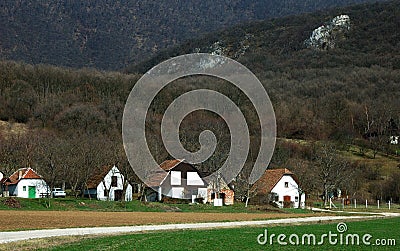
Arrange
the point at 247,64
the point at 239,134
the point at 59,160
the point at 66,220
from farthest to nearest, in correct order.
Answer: the point at 247,64
the point at 239,134
the point at 59,160
the point at 66,220

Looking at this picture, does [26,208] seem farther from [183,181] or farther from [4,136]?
[4,136]

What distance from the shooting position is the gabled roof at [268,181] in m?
69.8

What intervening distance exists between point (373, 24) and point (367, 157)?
113793 millimetres

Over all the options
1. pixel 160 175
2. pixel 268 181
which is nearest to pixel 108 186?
pixel 160 175

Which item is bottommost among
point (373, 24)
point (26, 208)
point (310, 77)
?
point (26, 208)

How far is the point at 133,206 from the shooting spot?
52.5 metres

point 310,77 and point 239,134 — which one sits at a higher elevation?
point 310,77

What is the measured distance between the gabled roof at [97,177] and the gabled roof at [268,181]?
59.7 feet

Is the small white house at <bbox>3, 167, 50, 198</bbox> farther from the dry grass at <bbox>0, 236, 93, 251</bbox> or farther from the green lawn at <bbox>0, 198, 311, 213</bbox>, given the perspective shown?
the dry grass at <bbox>0, 236, 93, 251</bbox>

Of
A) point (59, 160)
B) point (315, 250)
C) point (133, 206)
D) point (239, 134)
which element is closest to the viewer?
point (315, 250)

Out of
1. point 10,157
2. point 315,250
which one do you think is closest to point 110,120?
point 10,157

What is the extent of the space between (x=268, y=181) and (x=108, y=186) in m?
19.8

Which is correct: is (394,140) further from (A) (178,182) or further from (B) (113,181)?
(B) (113,181)

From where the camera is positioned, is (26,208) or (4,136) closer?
(26,208)
